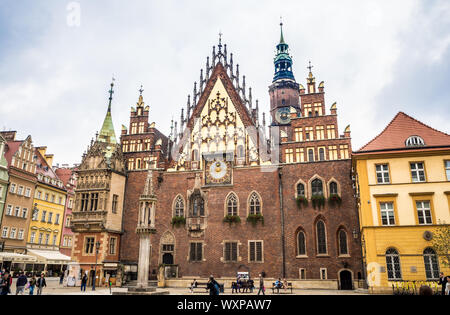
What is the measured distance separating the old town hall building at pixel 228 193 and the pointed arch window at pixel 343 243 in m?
0.08

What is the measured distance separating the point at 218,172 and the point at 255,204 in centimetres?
460

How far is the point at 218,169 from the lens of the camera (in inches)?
1320

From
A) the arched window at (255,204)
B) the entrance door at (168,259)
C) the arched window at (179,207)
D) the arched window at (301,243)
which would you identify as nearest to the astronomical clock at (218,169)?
the arched window at (255,204)

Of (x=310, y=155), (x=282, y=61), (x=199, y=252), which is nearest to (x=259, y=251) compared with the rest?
(x=199, y=252)

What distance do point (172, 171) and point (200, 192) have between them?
12.5 ft

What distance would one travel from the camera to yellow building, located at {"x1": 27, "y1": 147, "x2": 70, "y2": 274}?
41.2 m

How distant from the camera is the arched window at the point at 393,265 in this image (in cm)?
2223

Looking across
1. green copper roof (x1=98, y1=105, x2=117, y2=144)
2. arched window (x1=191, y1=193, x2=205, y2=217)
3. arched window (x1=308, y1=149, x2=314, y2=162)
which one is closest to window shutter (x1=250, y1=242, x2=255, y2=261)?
arched window (x1=191, y1=193, x2=205, y2=217)

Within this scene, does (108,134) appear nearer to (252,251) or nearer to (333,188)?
(252,251)

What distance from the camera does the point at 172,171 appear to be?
34875 millimetres

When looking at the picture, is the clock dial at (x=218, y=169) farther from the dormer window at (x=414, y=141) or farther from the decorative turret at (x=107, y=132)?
the dormer window at (x=414, y=141)

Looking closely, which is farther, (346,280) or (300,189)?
(300,189)
